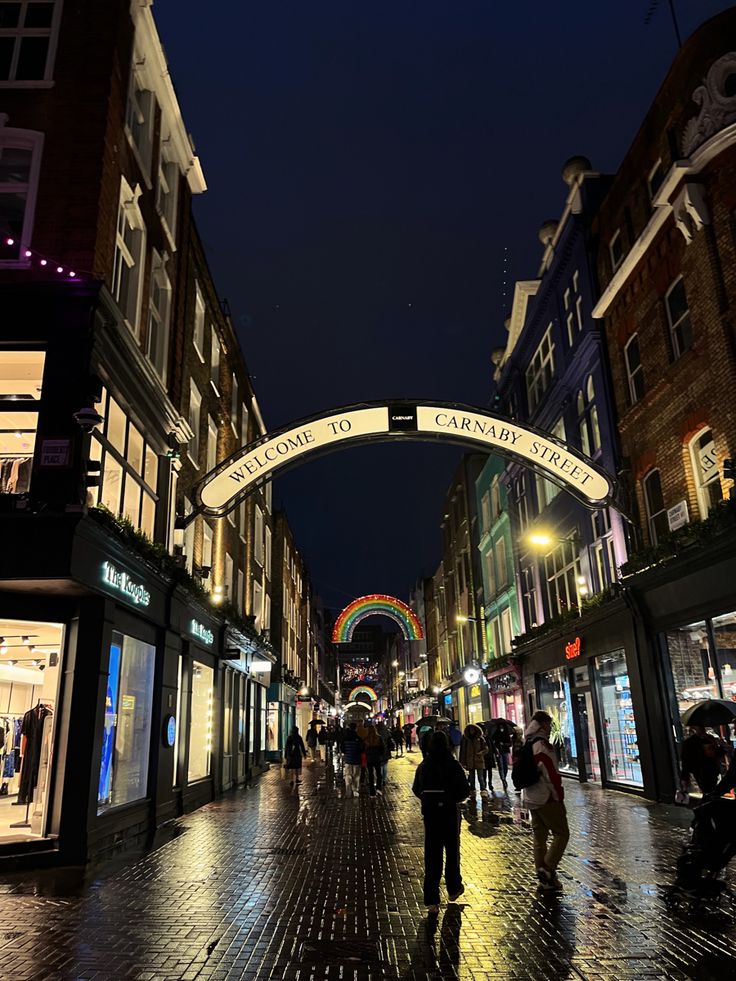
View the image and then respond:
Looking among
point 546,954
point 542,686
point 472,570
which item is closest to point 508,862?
point 546,954

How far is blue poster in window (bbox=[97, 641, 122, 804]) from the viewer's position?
1189cm

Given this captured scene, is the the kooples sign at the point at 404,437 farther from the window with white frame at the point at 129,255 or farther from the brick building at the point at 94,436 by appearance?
the window with white frame at the point at 129,255

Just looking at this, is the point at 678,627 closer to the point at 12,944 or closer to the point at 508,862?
the point at 508,862

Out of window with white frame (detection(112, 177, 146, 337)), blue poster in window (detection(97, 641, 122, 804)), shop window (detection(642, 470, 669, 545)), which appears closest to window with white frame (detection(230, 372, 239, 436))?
window with white frame (detection(112, 177, 146, 337))

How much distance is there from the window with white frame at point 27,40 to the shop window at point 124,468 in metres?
6.37

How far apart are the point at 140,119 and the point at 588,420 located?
590 inches

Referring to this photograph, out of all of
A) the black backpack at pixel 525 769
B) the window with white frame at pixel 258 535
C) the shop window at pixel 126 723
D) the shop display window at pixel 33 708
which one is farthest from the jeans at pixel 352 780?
the black backpack at pixel 525 769

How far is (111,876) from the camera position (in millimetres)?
9570

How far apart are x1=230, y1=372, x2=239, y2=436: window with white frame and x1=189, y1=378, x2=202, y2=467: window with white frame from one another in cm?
524

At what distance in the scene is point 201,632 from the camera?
62.1 feet

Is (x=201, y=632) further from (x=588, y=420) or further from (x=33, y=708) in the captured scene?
(x=588, y=420)

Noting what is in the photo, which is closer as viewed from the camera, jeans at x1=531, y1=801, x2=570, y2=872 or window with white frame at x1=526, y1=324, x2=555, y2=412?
jeans at x1=531, y1=801, x2=570, y2=872

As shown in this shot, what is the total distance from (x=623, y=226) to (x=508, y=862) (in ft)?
55.0

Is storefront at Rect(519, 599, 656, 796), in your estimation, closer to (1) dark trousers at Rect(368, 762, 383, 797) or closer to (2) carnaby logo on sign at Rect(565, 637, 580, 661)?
(2) carnaby logo on sign at Rect(565, 637, 580, 661)
